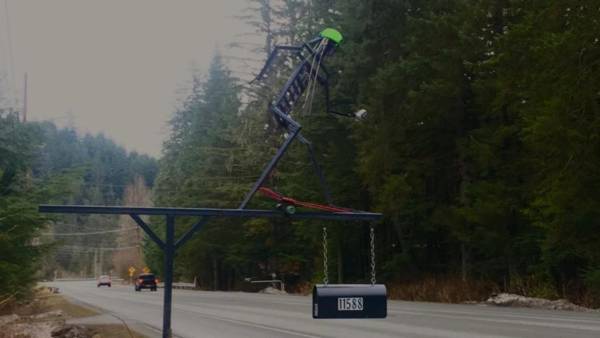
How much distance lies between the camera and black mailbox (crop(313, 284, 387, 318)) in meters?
6.21

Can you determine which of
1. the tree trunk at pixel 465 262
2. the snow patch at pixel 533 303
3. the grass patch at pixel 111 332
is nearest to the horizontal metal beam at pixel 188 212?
the grass patch at pixel 111 332

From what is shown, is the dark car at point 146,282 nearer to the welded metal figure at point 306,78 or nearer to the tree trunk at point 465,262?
the tree trunk at point 465,262

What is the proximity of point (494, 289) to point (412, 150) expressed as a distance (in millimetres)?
7491

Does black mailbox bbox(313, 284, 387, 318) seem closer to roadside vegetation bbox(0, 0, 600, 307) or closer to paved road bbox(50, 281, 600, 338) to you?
roadside vegetation bbox(0, 0, 600, 307)

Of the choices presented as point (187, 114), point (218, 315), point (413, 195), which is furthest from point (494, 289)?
point (187, 114)

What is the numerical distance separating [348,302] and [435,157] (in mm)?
23313

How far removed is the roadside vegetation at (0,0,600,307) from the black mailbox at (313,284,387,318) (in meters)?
2.03

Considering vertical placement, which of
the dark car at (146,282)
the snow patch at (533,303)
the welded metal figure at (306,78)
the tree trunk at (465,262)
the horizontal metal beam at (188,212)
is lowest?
the dark car at (146,282)

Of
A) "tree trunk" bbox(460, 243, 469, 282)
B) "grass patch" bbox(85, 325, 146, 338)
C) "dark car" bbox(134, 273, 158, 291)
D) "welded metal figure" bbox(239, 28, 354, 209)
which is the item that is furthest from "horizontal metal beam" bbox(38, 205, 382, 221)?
"dark car" bbox(134, 273, 158, 291)

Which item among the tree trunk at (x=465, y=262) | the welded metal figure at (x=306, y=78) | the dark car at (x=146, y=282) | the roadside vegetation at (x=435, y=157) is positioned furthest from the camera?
the dark car at (x=146, y=282)

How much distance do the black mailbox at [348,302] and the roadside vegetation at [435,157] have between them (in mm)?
2033

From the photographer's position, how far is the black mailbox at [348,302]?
6.21 metres

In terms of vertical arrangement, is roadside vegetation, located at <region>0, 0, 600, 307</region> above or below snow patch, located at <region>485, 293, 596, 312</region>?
above

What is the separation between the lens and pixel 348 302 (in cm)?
625
